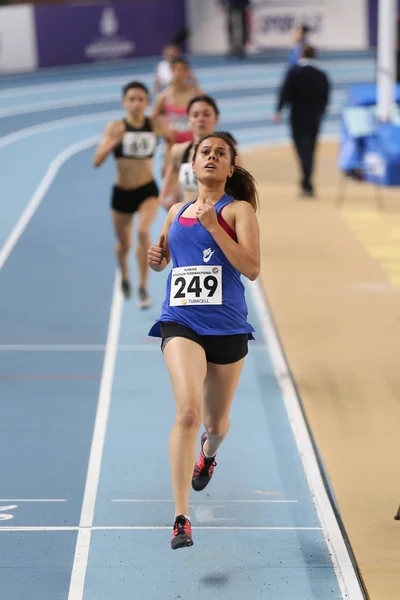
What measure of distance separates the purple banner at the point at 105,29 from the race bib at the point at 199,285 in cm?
2555

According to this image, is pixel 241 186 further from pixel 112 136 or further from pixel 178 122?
pixel 178 122

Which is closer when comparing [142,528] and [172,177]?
[142,528]

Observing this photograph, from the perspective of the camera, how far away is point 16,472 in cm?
754

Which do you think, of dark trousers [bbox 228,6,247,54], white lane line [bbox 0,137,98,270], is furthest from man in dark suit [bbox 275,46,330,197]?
dark trousers [bbox 228,6,247,54]

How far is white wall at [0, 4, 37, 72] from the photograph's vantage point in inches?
1184

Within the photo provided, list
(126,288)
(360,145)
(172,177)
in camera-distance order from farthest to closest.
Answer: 1. (360,145)
2. (126,288)
3. (172,177)

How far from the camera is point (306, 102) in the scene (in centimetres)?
1805

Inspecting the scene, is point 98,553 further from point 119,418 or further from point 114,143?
point 114,143

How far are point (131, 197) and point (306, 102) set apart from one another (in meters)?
7.11

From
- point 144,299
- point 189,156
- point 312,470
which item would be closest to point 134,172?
point 144,299

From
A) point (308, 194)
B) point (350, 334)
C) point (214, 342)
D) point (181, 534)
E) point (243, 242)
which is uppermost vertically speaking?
point (243, 242)

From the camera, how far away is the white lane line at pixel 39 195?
14645mm

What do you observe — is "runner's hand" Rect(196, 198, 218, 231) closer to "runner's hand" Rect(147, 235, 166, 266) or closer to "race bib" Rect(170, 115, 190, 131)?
"runner's hand" Rect(147, 235, 166, 266)

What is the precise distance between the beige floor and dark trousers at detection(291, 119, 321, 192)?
381 millimetres
